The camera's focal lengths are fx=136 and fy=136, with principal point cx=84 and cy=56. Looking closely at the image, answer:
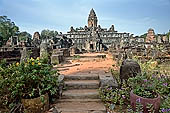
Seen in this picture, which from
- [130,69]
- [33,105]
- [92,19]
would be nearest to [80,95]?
[33,105]

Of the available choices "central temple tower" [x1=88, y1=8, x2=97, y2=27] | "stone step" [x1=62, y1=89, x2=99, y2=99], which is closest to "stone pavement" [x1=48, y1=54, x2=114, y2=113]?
"stone step" [x1=62, y1=89, x2=99, y2=99]

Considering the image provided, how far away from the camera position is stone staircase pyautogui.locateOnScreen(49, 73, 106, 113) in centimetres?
293

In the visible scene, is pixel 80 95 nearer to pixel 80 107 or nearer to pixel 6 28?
pixel 80 107

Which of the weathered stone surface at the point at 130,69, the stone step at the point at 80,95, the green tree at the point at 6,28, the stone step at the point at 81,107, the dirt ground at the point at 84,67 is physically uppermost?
the green tree at the point at 6,28

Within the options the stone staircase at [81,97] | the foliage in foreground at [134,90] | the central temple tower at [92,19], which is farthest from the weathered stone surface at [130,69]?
the central temple tower at [92,19]

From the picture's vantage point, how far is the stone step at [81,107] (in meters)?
2.87

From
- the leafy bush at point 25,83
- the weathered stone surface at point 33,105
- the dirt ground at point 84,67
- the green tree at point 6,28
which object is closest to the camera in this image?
the weathered stone surface at point 33,105

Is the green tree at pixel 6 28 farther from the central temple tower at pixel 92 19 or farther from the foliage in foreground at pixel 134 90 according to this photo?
the foliage in foreground at pixel 134 90

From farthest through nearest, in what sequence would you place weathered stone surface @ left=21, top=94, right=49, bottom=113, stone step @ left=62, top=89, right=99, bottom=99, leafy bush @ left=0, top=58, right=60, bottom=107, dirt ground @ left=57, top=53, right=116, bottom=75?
dirt ground @ left=57, top=53, right=116, bottom=75
stone step @ left=62, top=89, right=99, bottom=99
leafy bush @ left=0, top=58, right=60, bottom=107
weathered stone surface @ left=21, top=94, right=49, bottom=113

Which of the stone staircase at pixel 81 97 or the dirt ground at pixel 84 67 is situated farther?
the dirt ground at pixel 84 67

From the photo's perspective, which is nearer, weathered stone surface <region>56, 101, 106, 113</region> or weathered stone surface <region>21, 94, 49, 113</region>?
weathered stone surface <region>21, 94, 49, 113</region>

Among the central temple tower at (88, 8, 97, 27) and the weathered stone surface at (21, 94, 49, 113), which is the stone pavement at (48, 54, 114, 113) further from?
the central temple tower at (88, 8, 97, 27)

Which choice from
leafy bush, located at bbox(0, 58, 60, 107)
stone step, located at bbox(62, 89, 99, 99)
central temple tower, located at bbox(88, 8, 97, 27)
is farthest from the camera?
central temple tower, located at bbox(88, 8, 97, 27)

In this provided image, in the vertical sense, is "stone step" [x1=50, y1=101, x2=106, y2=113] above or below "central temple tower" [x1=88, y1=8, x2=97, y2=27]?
below
